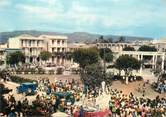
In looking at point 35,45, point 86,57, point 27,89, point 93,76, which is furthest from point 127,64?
point 35,45

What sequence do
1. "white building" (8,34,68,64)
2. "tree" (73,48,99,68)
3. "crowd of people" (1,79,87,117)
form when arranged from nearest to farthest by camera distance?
"crowd of people" (1,79,87,117) → "tree" (73,48,99,68) → "white building" (8,34,68,64)

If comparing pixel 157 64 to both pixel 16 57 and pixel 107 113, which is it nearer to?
pixel 16 57

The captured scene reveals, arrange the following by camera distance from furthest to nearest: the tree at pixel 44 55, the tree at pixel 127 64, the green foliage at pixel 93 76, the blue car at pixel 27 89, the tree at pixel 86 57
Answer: the tree at pixel 44 55 < the tree at pixel 86 57 < the tree at pixel 127 64 < the green foliage at pixel 93 76 < the blue car at pixel 27 89

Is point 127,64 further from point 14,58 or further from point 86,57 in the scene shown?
point 14,58

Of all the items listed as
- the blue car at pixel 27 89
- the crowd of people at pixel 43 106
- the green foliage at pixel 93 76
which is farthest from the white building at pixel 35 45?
the crowd of people at pixel 43 106

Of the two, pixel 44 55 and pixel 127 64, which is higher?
pixel 127 64

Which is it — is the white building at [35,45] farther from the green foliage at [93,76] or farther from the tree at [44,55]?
the green foliage at [93,76]

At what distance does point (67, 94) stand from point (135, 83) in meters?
13.8

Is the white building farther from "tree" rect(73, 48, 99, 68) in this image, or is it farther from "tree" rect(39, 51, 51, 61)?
"tree" rect(73, 48, 99, 68)

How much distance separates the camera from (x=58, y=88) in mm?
20078

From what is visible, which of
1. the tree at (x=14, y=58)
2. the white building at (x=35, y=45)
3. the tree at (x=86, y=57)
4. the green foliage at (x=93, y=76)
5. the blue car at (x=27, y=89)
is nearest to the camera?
the blue car at (x=27, y=89)

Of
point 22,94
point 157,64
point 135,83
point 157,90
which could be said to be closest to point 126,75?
point 135,83

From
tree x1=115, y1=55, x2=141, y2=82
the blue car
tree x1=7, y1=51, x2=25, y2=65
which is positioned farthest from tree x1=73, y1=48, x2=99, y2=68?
the blue car

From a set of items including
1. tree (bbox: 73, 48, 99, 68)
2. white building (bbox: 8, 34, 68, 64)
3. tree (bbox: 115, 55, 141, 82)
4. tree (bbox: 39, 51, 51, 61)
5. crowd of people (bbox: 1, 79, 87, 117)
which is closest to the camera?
crowd of people (bbox: 1, 79, 87, 117)
